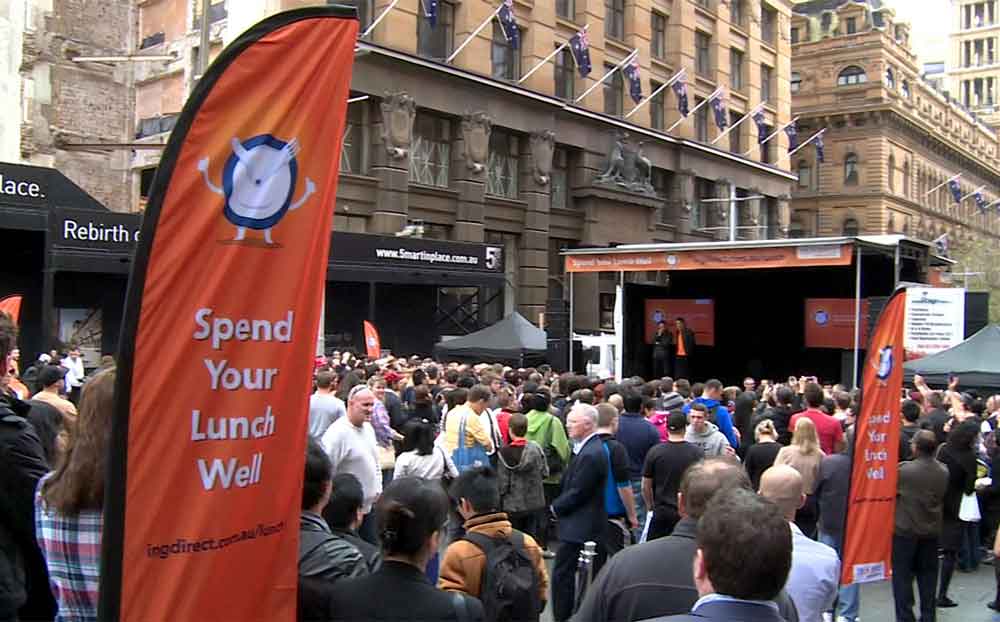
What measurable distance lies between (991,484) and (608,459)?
5.64m

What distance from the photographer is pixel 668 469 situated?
25.8 ft

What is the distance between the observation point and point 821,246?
74.3ft

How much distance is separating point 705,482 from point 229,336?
2.30 metres

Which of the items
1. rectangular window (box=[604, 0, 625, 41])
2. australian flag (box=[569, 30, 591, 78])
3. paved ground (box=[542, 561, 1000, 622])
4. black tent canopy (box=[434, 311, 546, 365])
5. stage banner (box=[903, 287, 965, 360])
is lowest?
paved ground (box=[542, 561, 1000, 622])

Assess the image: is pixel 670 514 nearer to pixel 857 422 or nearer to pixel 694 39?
pixel 857 422

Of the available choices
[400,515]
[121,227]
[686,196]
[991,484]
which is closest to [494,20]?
[686,196]

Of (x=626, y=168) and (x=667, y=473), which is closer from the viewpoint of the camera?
(x=667, y=473)

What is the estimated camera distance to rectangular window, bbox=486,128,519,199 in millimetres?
33812

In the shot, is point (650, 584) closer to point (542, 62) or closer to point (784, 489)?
point (784, 489)

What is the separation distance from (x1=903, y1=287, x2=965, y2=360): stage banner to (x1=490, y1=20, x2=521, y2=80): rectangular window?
58.7 ft

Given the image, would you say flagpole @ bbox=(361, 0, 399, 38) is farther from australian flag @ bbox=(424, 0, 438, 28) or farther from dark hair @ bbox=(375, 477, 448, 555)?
dark hair @ bbox=(375, 477, 448, 555)

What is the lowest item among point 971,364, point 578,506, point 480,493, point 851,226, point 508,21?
point 578,506

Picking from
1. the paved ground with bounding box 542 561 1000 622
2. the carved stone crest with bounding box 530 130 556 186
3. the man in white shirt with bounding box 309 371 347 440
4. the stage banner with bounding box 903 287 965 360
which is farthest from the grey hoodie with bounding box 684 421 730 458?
the carved stone crest with bounding box 530 130 556 186

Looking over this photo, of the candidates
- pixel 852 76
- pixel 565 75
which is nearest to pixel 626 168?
pixel 565 75
